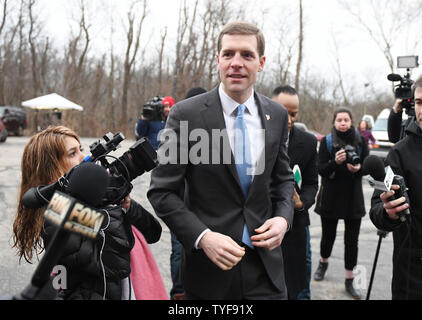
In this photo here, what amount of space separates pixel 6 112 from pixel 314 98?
3173 cm

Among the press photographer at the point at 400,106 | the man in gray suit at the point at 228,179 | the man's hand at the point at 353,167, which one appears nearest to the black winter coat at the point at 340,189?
the man's hand at the point at 353,167

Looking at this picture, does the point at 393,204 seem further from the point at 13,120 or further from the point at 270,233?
the point at 13,120

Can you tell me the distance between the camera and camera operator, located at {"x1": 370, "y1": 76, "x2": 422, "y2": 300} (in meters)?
2.09

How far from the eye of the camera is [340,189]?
413cm

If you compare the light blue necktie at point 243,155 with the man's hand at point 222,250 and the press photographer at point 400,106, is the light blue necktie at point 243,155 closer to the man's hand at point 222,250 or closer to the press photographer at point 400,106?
the man's hand at point 222,250


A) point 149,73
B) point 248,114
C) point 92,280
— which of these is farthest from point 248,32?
point 149,73

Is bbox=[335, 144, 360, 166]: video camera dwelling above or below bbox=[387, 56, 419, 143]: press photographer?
below

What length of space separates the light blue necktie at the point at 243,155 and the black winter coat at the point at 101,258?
2.01ft

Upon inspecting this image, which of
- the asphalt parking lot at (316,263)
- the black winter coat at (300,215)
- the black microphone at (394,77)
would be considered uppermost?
the black microphone at (394,77)

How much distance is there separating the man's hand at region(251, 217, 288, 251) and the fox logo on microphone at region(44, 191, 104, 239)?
890 millimetres

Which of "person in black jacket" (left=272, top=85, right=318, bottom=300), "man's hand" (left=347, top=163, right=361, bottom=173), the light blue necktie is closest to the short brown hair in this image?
the light blue necktie

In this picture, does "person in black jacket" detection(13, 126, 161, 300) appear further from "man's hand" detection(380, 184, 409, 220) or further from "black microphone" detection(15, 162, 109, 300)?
"man's hand" detection(380, 184, 409, 220)

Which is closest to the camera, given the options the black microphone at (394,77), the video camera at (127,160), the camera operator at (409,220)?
the video camera at (127,160)

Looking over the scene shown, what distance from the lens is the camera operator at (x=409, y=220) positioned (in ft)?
6.84
